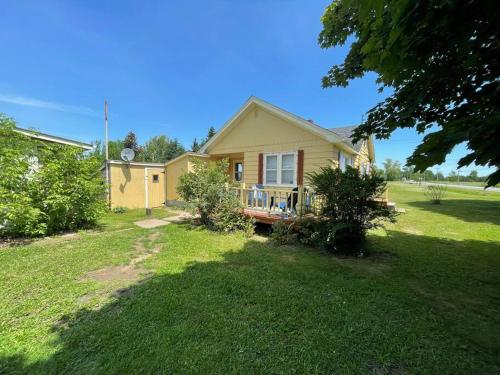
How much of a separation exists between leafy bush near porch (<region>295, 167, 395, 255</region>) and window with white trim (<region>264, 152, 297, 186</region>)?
3265 millimetres

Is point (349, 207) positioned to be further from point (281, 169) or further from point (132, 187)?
point (132, 187)

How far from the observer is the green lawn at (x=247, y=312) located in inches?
82.7

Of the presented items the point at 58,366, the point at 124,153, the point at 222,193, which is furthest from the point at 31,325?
the point at 124,153

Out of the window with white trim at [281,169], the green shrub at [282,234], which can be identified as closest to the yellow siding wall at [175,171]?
the window with white trim at [281,169]

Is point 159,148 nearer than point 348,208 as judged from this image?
No

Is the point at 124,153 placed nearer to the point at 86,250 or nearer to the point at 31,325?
the point at 86,250

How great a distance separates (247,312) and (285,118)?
7.30 meters

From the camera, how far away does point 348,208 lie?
5.02 meters

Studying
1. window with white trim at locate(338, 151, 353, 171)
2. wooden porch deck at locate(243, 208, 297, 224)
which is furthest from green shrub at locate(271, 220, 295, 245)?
window with white trim at locate(338, 151, 353, 171)

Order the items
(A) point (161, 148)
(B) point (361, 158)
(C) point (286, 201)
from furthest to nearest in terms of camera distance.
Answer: (A) point (161, 148), (B) point (361, 158), (C) point (286, 201)

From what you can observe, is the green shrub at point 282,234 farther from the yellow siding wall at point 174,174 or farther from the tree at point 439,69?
the yellow siding wall at point 174,174

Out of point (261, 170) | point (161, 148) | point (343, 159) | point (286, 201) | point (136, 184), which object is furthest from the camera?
point (161, 148)

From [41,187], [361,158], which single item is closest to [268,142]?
[361,158]

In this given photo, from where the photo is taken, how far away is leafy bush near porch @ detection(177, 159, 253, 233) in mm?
7293
